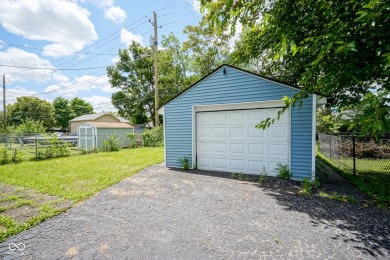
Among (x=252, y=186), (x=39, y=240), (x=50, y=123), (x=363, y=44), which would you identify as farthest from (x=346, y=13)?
(x=50, y=123)

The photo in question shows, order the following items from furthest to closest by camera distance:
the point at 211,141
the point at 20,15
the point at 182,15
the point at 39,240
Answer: the point at 182,15 < the point at 20,15 < the point at 211,141 < the point at 39,240

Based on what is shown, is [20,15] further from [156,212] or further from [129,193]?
[156,212]

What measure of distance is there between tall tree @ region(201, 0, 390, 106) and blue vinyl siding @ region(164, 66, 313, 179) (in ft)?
3.85

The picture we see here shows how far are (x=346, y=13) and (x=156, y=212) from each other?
520 cm

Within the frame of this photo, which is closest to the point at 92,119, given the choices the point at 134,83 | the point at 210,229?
the point at 134,83

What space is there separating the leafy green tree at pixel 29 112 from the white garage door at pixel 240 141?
154ft

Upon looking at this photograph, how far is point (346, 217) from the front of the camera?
346 cm

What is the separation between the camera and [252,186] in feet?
17.5

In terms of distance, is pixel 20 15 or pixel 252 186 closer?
pixel 252 186

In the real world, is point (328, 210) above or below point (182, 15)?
below

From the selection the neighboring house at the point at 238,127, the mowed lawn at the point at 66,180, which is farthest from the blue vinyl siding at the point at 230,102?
the mowed lawn at the point at 66,180

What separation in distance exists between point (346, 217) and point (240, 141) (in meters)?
3.54

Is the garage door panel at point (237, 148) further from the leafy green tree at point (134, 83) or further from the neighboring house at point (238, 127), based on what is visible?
the leafy green tree at point (134, 83)

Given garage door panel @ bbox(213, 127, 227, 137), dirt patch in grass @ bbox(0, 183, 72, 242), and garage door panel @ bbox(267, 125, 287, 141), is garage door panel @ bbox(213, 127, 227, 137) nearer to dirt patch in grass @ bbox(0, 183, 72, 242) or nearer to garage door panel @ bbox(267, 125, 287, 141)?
garage door panel @ bbox(267, 125, 287, 141)
